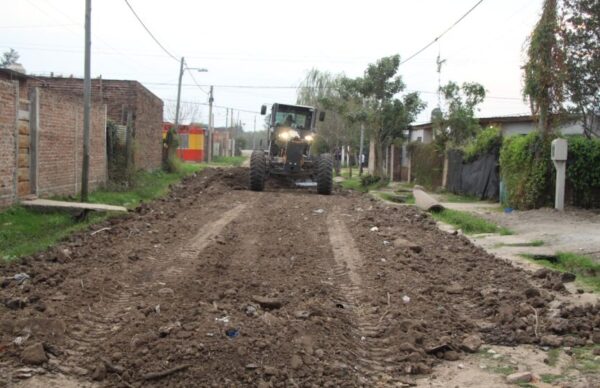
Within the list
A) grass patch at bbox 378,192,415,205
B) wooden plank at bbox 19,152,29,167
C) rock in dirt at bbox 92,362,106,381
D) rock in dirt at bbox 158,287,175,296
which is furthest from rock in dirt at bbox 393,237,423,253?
grass patch at bbox 378,192,415,205

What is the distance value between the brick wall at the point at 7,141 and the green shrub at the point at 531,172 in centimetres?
1278

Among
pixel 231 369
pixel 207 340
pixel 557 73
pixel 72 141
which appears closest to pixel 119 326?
pixel 207 340

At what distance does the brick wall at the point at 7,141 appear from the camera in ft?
41.5

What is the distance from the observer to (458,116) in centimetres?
2612

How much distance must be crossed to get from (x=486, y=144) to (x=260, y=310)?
1685 cm

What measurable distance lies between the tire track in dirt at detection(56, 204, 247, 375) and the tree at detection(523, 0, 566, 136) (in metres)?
10.9

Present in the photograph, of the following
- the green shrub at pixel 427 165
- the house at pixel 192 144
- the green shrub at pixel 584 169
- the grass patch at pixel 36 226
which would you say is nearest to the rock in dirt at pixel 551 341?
the grass patch at pixel 36 226

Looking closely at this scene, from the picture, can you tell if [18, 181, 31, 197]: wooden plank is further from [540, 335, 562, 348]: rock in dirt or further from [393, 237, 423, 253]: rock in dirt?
[540, 335, 562, 348]: rock in dirt

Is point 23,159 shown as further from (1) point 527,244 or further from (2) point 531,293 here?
(2) point 531,293

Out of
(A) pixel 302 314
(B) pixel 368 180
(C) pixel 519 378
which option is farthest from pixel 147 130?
(C) pixel 519 378

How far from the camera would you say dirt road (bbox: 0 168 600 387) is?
4918 mm

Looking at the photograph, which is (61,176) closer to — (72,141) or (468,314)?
(72,141)

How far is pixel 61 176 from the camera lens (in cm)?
1609

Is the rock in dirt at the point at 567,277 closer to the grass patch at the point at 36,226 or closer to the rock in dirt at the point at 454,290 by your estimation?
the rock in dirt at the point at 454,290
